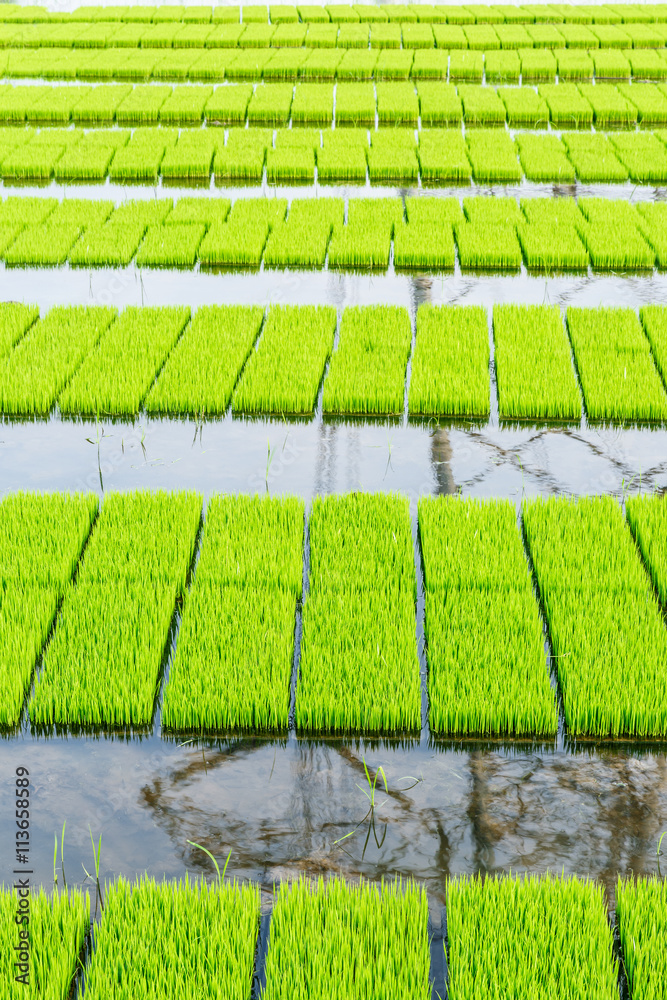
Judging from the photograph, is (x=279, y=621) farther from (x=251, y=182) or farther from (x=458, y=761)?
(x=251, y=182)

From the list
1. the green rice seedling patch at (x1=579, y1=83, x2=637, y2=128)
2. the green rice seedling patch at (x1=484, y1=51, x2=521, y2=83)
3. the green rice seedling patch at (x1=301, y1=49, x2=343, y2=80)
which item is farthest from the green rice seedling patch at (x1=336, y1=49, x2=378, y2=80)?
the green rice seedling patch at (x1=579, y1=83, x2=637, y2=128)

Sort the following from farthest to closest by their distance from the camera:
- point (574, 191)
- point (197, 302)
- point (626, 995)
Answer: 1. point (574, 191)
2. point (197, 302)
3. point (626, 995)

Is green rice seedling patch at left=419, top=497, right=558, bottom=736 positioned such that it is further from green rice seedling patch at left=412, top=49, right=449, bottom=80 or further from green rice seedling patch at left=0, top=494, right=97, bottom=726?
green rice seedling patch at left=412, top=49, right=449, bottom=80

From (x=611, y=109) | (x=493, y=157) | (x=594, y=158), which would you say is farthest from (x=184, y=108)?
(x=611, y=109)

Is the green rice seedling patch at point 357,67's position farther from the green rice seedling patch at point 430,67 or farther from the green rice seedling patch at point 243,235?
the green rice seedling patch at point 243,235

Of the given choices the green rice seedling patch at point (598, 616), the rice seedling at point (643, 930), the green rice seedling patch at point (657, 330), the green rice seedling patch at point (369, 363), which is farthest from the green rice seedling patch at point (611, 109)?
the rice seedling at point (643, 930)

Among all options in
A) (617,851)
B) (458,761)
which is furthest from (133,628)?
(617,851)
